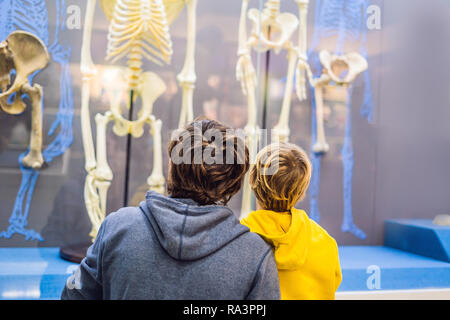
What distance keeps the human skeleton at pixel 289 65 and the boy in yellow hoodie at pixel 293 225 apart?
127cm

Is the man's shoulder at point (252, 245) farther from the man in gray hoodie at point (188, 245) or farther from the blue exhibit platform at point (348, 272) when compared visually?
the blue exhibit platform at point (348, 272)

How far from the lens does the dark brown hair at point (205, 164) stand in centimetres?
90

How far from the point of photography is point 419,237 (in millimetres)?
2598

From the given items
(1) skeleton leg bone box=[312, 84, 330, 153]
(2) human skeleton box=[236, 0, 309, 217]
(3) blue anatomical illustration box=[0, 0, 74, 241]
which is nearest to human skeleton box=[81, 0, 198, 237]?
(3) blue anatomical illustration box=[0, 0, 74, 241]

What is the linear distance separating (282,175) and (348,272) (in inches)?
53.9

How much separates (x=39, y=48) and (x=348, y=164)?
2.22 m

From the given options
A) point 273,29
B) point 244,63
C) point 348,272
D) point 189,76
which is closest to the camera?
point 348,272

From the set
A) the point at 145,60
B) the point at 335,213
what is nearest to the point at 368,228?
the point at 335,213

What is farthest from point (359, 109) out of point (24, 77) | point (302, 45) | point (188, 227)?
point (188, 227)

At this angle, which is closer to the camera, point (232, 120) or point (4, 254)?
point (4, 254)

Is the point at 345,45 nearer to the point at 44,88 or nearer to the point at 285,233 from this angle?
the point at 44,88

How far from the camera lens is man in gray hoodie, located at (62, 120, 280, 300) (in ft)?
2.75

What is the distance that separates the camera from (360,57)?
2.87 m
